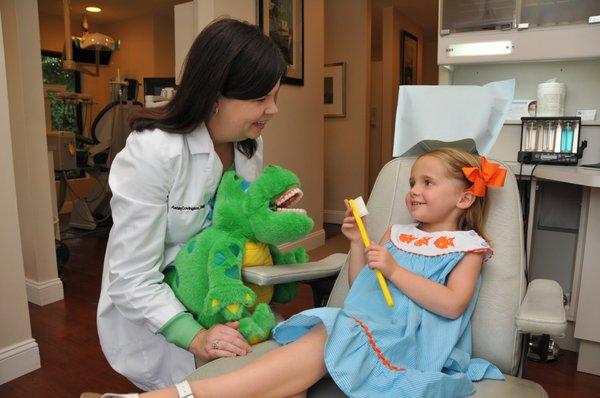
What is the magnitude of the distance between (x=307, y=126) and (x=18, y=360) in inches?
98.7

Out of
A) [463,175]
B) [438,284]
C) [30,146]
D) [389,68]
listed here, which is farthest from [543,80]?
[389,68]

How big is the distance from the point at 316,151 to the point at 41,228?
2.13m

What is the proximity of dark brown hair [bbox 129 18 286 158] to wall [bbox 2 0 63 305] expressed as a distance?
169 cm

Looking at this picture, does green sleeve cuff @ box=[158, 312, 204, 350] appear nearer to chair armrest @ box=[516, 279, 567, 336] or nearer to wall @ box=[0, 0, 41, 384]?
chair armrest @ box=[516, 279, 567, 336]

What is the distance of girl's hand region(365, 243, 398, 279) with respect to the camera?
3.61 feet

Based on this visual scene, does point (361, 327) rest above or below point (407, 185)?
below

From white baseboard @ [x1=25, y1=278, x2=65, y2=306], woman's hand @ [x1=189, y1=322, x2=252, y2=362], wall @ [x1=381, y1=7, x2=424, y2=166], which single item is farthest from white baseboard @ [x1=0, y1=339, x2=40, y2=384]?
wall @ [x1=381, y1=7, x2=424, y2=166]

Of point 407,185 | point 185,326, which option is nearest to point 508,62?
point 407,185

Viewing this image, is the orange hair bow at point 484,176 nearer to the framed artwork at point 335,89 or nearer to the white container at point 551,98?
the white container at point 551,98

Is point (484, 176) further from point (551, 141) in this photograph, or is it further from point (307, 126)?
point (307, 126)

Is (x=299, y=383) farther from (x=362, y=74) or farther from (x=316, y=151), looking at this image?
(x=362, y=74)

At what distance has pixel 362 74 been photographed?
4895 mm

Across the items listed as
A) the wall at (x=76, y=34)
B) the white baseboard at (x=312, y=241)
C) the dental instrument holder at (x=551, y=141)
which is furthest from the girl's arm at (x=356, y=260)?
the wall at (x=76, y=34)

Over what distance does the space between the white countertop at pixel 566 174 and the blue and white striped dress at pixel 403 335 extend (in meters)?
0.49
